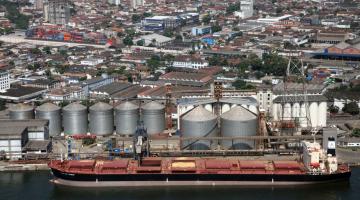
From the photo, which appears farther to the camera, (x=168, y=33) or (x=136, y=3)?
(x=136, y=3)

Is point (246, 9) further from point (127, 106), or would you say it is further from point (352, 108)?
point (127, 106)

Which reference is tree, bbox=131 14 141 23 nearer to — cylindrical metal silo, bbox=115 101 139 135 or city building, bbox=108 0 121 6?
city building, bbox=108 0 121 6

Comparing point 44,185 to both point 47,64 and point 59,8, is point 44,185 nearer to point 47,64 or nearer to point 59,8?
point 47,64

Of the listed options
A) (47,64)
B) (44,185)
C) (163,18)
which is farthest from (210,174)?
(163,18)

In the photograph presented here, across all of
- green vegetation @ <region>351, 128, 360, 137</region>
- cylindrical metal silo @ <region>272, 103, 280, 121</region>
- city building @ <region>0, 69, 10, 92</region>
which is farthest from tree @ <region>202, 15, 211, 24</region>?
green vegetation @ <region>351, 128, 360, 137</region>

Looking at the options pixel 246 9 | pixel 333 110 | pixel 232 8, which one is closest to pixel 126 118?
pixel 333 110

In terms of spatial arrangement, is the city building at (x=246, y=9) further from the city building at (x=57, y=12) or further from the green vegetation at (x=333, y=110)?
the green vegetation at (x=333, y=110)
